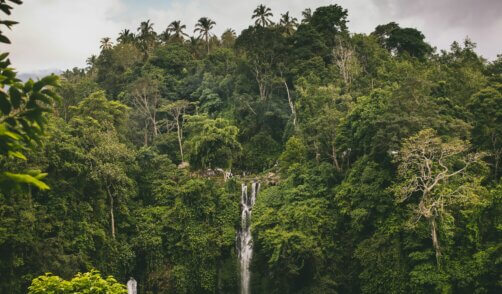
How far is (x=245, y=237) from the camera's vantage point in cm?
2714

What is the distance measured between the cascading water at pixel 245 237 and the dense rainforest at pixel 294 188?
44 cm

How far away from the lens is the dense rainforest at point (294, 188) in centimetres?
1991

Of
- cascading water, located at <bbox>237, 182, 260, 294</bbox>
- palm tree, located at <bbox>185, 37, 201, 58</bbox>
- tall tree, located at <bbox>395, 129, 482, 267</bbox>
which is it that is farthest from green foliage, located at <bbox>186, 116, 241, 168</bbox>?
palm tree, located at <bbox>185, 37, 201, 58</bbox>

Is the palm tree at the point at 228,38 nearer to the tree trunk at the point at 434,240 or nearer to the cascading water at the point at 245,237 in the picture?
the cascading water at the point at 245,237

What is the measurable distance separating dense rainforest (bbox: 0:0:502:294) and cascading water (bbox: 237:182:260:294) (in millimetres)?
436

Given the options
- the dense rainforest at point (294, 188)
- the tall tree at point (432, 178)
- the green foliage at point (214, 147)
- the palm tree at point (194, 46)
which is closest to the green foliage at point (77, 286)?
the dense rainforest at point (294, 188)

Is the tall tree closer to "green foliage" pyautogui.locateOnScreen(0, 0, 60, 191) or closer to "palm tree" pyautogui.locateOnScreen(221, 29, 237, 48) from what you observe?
"green foliage" pyautogui.locateOnScreen(0, 0, 60, 191)

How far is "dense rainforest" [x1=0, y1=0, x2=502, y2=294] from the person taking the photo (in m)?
Answer: 19.9

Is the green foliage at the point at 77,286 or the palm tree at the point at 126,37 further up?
the palm tree at the point at 126,37

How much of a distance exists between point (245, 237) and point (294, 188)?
13.6ft

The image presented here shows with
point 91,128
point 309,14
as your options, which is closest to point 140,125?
point 91,128

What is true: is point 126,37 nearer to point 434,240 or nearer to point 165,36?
point 165,36

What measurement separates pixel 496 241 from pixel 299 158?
1192 centimetres

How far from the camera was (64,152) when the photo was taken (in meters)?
23.4
